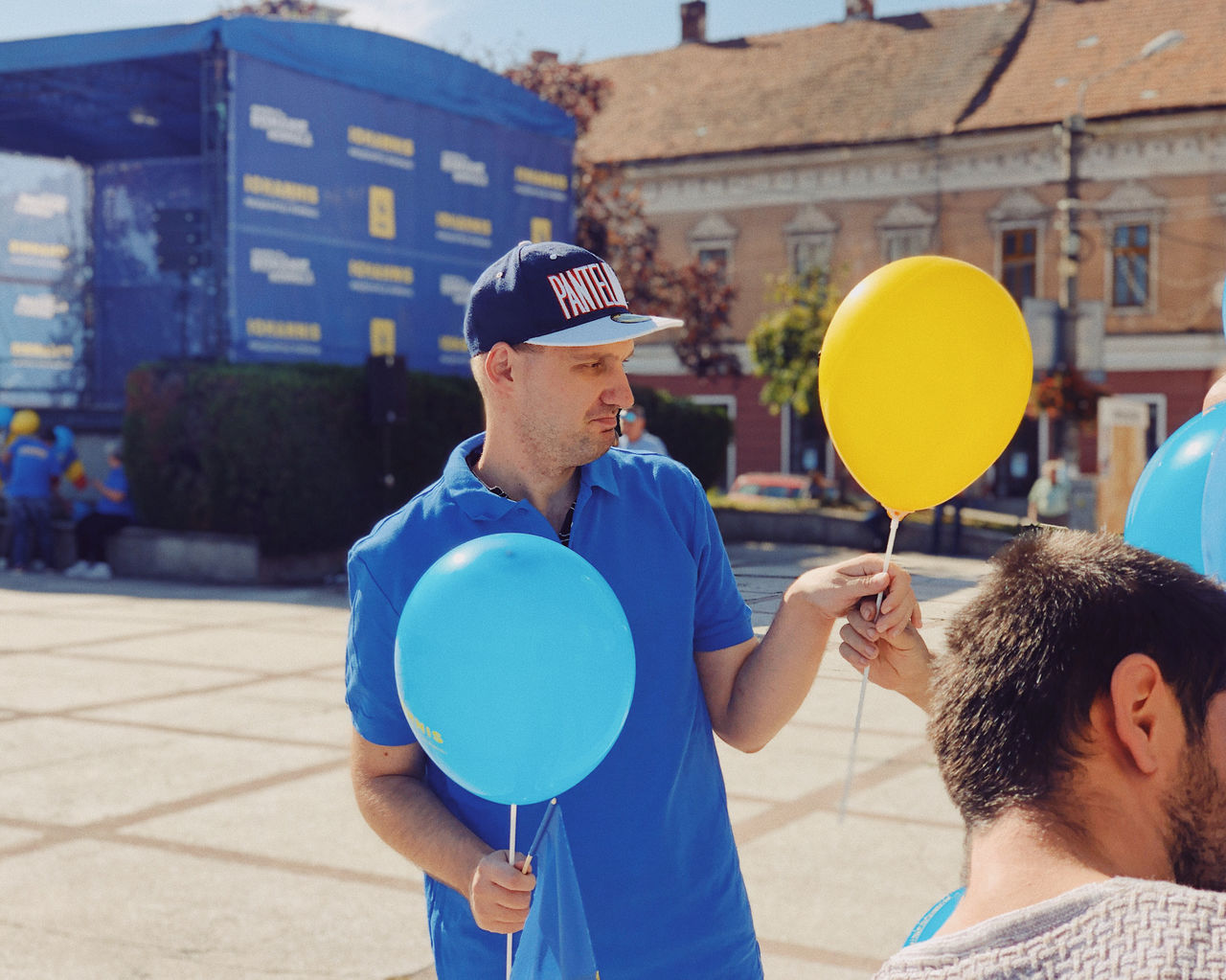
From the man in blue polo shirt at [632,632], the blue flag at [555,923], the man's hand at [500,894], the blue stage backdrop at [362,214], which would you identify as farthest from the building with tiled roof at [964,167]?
the man's hand at [500,894]

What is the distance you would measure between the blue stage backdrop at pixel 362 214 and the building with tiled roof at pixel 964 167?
12.2m

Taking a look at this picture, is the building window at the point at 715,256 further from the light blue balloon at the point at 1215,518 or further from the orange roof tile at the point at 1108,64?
the light blue balloon at the point at 1215,518

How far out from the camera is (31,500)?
1479 cm

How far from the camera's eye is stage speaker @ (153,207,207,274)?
1717 centimetres

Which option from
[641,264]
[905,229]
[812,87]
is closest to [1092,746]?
[641,264]

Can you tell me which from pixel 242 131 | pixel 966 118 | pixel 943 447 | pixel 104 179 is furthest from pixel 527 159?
pixel 943 447

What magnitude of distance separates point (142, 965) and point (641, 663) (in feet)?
8.63

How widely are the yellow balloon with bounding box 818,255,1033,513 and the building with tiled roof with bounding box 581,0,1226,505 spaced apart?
995 inches

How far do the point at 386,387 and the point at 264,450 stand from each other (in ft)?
4.69

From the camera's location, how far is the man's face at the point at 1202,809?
1.33 metres

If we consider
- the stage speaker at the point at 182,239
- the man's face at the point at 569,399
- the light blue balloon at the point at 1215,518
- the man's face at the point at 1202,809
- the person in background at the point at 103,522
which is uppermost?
the stage speaker at the point at 182,239

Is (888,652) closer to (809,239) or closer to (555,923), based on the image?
(555,923)

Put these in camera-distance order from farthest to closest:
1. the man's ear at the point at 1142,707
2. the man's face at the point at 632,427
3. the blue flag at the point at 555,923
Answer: the man's face at the point at 632,427 < the blue flag at the point at 555,923 < the man's ear at the point at 1142,707

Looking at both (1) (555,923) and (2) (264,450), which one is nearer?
(1) (555,923)
